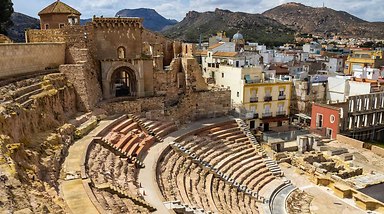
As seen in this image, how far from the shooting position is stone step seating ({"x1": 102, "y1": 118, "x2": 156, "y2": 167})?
1853 centimetres

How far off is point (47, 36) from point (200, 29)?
4569 inches

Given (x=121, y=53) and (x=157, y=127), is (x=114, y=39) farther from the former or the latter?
(x=157, y=127)

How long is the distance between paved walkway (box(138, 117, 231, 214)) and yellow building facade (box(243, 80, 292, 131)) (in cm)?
815

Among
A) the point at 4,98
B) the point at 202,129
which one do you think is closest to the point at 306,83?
the point at 202,129

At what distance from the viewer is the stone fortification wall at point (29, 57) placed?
18058 millimetres

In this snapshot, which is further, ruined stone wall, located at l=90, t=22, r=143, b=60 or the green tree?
the green tree

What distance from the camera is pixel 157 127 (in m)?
24.5

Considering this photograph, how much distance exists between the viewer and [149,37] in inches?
1251

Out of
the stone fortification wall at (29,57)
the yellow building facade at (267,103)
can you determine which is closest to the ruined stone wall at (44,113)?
the stone fortification wall at (29,57)

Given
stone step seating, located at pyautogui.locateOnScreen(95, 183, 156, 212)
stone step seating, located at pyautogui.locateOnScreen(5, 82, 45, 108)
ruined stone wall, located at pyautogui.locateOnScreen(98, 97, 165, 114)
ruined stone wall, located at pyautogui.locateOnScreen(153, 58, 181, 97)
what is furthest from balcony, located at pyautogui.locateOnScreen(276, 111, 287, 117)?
stone step seating, located at pyautogui.locateOnScreen(95, 183, 156, 212)

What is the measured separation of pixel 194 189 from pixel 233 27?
125160 mm

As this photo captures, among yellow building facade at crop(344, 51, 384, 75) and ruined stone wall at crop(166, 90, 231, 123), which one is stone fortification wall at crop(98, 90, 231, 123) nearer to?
ruined stone wall at crop(166, 90, 231, 123)

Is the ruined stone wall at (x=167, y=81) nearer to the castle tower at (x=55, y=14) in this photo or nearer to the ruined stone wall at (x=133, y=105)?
the ruined stone wall at (x=133, y=105)

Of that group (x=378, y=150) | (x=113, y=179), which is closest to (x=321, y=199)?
(x=378, y=150)
